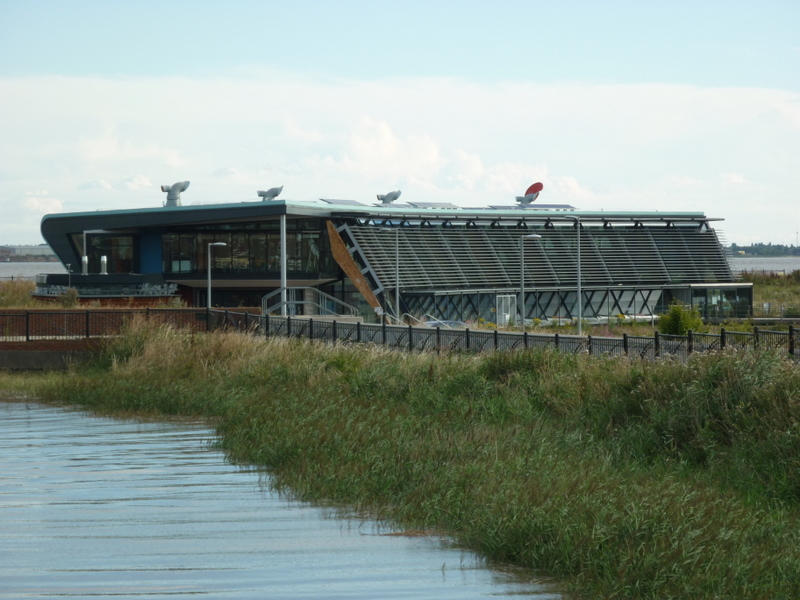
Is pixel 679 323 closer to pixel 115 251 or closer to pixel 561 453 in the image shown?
pixel 561 453

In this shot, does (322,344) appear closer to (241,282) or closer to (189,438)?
(189,438)

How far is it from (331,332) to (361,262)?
23.2 meters

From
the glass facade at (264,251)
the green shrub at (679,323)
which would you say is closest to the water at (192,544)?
the green shrub at (679,323)

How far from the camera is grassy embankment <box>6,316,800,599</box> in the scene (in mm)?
9352

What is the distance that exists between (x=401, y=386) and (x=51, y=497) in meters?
8.66

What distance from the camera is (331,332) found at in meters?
33.8

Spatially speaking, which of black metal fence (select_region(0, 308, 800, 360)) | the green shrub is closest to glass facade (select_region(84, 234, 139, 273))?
black metal fence (select_region(0, 308, 800, 360))

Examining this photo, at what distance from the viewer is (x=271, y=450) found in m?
15.6

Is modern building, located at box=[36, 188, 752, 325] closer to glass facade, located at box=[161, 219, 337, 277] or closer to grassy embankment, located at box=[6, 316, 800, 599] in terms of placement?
glass facade, located at box=[161, 219, 337, 277]

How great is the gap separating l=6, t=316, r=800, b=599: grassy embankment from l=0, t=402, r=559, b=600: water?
606mm

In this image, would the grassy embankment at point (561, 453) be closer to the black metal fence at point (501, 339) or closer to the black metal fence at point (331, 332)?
the black metal fence at point (501, 339)

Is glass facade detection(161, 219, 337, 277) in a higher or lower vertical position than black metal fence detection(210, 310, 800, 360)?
higher

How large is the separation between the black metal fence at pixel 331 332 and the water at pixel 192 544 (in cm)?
1151

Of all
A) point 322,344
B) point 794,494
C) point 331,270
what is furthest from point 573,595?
point 331,270
